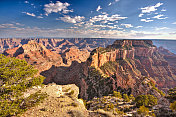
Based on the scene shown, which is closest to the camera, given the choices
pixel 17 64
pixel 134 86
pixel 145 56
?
pixel 17 64

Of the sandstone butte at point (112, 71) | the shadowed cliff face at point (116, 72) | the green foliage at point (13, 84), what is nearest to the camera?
the green foliage at point (13, 84)

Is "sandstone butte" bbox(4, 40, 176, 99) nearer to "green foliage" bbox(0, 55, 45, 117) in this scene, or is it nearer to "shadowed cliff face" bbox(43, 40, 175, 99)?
"shadowed cliff face" bbox(43, 40, 175, 99)

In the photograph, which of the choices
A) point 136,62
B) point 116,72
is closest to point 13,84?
point 116,72

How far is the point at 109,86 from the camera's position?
5678cm

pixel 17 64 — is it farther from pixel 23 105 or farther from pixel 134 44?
pixel 134 44

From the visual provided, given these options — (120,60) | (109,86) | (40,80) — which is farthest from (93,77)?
(120,60)

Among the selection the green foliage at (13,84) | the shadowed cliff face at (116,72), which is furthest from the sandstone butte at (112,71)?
the green foliage at (13,84)

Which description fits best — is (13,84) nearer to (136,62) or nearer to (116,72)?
(116,72)

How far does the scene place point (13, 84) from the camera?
12.9 m

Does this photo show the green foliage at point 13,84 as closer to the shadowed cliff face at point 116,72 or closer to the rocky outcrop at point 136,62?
the shadowed cliff face at point 116,72

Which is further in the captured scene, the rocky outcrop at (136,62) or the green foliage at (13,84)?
the rocky outcrop at (136,62)

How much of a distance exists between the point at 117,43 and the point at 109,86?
145675 millimetres

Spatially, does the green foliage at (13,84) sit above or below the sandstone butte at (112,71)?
above

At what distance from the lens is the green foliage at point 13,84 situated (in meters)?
10.9
